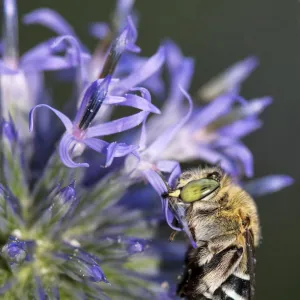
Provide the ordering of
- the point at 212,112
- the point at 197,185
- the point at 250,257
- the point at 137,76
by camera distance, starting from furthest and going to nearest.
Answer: the point at 212,112 → the point at 137,76 → the point at 250,257 → the point at 197,185

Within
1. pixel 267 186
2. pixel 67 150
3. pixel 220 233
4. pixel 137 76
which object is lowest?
pixel 267 186

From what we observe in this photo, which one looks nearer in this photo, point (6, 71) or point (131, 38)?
point (131, 38)

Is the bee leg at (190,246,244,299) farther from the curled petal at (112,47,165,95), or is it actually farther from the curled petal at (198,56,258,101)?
the curled petal at (198,56,258,101)

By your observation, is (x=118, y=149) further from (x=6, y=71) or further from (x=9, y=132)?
(x=6, y=71)

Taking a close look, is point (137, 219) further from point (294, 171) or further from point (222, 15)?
point (222, 15)

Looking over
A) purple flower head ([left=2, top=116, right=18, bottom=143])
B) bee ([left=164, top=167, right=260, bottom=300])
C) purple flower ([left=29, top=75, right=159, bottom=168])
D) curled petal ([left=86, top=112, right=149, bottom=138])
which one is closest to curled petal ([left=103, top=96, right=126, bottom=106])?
purple flower ([left=29, top=75, right=159, bottom=168])

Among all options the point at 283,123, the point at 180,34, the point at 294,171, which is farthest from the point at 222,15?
the point at 294,171

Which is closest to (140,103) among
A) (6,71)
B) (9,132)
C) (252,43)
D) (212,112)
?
(9,132)
